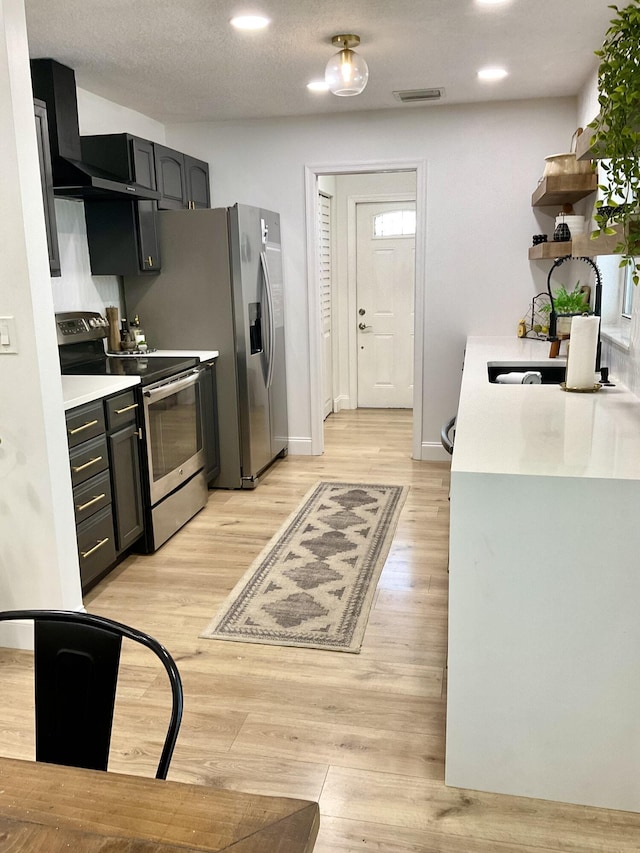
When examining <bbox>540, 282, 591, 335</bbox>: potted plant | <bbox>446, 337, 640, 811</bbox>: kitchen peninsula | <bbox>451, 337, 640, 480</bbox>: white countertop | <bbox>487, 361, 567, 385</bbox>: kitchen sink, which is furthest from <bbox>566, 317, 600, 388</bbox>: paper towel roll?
<bbox>540, 282, 591, 335</bbox>: potted plant

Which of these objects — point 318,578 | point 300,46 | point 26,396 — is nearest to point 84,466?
point 26,396

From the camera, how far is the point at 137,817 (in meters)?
0.89

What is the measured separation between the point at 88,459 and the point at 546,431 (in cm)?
190

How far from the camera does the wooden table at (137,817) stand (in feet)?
2.79

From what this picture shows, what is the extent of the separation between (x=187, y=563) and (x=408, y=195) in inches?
178

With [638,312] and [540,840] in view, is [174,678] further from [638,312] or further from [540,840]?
[638,312]

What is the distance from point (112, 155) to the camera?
404cm

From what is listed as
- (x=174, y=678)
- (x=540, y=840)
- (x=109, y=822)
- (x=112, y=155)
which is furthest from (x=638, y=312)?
(x=112, y=155)

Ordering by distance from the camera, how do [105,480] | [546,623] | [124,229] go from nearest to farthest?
[546,623] → [105,480] → [124,229]

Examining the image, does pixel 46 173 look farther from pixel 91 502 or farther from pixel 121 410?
pixel 91 502

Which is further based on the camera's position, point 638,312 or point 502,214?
point 502,214

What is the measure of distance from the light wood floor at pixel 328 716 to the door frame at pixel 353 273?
3624 mm

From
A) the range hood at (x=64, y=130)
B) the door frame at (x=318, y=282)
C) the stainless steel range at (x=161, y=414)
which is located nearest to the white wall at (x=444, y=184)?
the door frame at (x=318, y=282)

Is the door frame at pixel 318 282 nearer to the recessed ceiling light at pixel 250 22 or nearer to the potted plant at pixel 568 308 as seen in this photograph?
the potted plant at pixel 568 308
